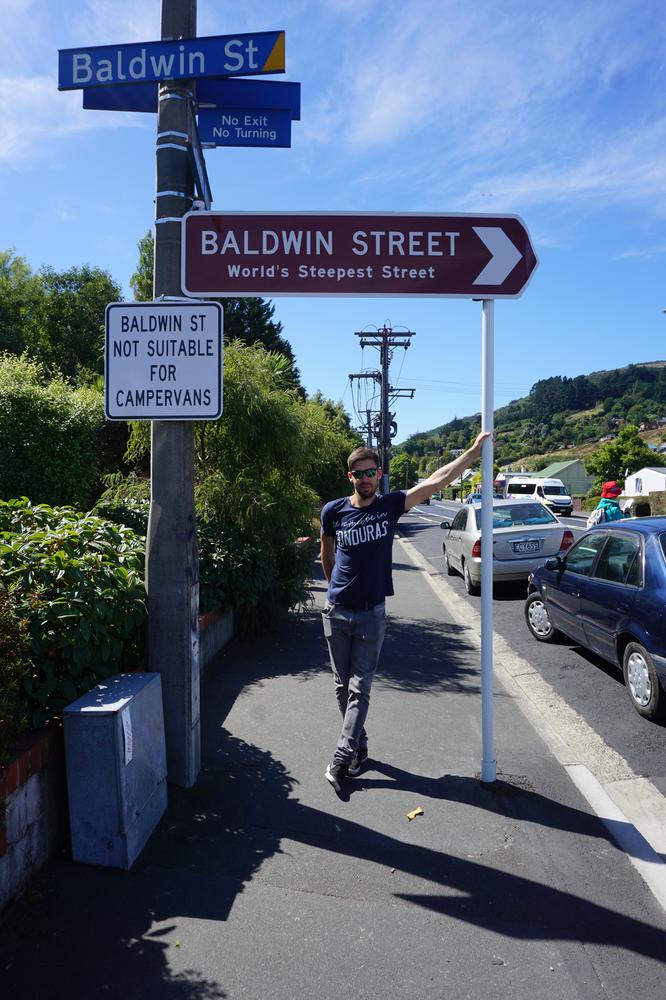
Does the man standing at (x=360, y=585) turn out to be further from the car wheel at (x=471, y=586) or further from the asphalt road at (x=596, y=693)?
the car wheel at (x=471, y=586)

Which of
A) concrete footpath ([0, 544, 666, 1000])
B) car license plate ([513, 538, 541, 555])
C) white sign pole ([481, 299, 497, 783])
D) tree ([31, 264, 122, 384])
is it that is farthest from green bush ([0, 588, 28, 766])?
tree ([31, 264, 122, 384])

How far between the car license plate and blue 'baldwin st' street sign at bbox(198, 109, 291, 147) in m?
8.10

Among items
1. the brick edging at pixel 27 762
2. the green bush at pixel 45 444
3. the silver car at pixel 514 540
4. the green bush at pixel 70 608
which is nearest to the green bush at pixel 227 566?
the green bush at pixel 45 444

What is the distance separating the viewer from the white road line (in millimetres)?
3416

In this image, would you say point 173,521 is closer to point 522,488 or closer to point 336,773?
point 336,773

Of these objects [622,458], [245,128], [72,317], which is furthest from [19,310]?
[622,458]

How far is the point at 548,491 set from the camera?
5228 centimetres

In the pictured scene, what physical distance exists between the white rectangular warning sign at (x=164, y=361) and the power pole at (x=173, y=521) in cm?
16

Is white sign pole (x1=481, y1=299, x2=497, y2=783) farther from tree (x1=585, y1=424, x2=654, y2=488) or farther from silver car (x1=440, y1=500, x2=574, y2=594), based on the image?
tree (x1=585, y1=424, x2=654, y2=488)

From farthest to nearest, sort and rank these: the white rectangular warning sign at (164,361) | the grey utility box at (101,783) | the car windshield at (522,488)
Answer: the car windshield at (522,488)
the white rectangular warning sign at (164,361)
the grey utility box at (101,783)

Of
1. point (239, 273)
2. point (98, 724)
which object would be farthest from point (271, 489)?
point (98, 724)

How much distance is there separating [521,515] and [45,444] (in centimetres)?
760

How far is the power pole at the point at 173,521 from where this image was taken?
3.86 m

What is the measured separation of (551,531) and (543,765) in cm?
728
